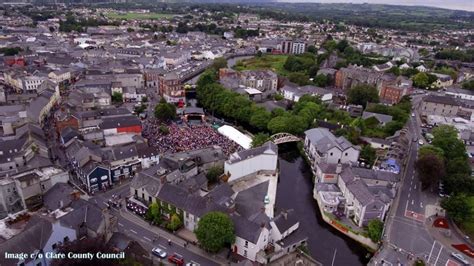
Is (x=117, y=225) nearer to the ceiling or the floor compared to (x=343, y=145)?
nearer to the floor

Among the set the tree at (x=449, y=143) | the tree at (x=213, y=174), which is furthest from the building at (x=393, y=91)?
the tree at (x=213, y=174)

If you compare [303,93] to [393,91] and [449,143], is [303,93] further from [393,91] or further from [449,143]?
[449,143]

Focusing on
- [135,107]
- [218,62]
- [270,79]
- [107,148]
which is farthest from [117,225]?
[218,62]

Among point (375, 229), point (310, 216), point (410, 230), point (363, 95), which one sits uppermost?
point (363, 95)

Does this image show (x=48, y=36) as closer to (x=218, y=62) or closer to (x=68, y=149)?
(x=218, y=62)

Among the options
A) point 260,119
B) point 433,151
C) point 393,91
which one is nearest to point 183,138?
point 260,119
